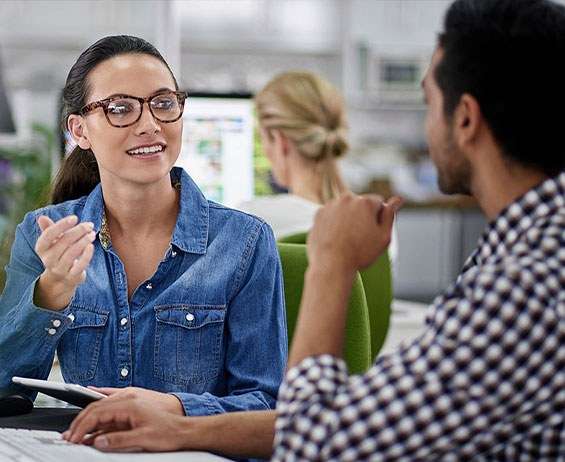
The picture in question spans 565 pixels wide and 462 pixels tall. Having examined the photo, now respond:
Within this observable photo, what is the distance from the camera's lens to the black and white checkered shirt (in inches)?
37.0

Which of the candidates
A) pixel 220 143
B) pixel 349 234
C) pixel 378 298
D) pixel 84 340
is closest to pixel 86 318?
pixel 84 340

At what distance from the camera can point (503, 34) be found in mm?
1000

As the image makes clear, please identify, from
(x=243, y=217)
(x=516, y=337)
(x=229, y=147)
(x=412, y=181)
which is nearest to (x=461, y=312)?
(x=516, y=337)

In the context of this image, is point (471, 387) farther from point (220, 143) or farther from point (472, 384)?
point (220, 143)

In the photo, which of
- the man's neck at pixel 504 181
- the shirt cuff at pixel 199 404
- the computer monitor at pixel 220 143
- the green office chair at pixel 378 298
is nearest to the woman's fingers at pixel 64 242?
the shirt cuff at pixel 199 404

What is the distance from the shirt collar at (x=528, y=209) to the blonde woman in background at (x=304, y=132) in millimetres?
1817

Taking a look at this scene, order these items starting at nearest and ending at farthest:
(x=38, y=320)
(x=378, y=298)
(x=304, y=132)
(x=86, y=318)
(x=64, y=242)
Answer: (x=64, y=242) < (x=38, y=320) < (x=86, y=318) < (x=378, y=298) < (x=304, y=132)

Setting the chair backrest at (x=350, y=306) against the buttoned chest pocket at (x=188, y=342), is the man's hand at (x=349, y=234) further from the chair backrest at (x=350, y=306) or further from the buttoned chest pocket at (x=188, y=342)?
the chair backrest at (x=350, y=306)

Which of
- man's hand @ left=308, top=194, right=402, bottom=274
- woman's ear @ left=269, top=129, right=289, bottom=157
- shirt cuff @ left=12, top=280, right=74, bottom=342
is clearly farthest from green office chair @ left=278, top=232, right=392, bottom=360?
man's hand @ left=308, top=194, right=402, bottom=274

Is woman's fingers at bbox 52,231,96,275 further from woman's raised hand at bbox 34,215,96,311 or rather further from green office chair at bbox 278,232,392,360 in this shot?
green office chair at bbox 278,232,392,360

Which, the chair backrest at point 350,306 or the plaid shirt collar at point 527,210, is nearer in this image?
the plaid shirt collar at point 527,210

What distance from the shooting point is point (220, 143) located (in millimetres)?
3252

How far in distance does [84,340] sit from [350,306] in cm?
42

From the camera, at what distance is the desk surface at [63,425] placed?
3.89ft
